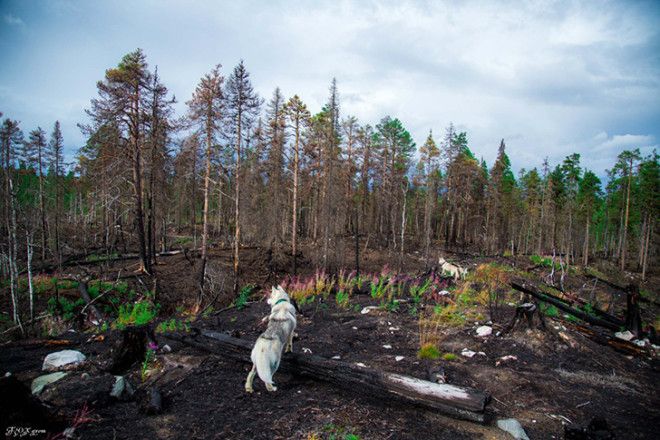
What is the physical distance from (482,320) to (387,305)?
2.83 metres

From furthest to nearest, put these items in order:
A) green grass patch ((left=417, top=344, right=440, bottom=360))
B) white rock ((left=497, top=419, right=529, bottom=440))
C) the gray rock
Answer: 1. green grass patch ((left=417, top=344, right=440, bottom=360))
2. the gray rock
3. white rock ((left=497, top=419, right=529, bottom=440))

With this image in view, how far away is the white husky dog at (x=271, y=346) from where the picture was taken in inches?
158

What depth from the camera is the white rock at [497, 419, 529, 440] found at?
3475 mm

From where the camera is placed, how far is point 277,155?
2389 centimetres

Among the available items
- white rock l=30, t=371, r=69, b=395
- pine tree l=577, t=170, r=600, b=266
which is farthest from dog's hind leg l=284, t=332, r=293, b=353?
pine tree l=577, t=170, r=600, b=266

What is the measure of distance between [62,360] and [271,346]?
4269 millimetres

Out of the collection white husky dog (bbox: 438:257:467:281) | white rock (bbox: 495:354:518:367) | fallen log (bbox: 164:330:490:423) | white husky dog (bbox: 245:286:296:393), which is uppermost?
white husky dog (bbox: 245:286:296:393)

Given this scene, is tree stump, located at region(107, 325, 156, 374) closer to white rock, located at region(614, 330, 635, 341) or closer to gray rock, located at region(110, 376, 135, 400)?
gray rock, located at region(110, 376, 135, 400)

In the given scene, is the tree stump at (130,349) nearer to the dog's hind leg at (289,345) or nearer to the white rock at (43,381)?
the white rock at (43,381)

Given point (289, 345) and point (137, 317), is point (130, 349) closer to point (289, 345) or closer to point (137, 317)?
point (289, 345)

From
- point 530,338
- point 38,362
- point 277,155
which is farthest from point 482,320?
point 277,155

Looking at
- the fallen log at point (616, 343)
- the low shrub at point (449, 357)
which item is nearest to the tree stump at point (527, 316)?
the fallen log at point (616, 343)

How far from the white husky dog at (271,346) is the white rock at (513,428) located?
113 inches

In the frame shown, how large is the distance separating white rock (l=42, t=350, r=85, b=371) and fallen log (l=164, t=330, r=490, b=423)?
285 centimetres
